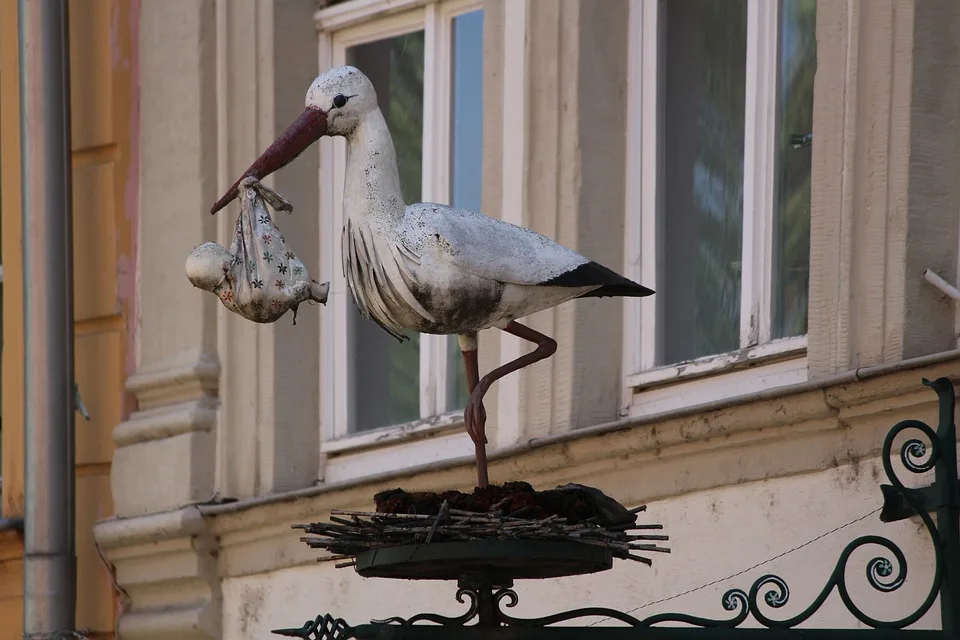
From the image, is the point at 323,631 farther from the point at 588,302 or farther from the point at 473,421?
the point at 588,302

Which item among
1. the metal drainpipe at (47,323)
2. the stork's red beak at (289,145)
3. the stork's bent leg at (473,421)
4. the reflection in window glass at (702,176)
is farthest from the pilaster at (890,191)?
the metal drainpipe at (47,323)

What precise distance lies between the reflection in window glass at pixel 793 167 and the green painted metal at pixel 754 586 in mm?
949

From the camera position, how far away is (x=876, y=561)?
5.82m

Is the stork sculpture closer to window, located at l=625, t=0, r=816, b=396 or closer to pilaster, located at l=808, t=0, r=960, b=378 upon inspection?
pilaster, located at l=808, t=0, r=960, b=378

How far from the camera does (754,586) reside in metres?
5.53

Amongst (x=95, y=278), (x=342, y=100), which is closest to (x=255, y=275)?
(x=342, y=100)

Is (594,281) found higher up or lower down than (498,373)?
higher up

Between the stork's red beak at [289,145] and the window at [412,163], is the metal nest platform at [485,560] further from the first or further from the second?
the window at [412,163]

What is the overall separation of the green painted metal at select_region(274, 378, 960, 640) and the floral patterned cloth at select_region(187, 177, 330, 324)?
0.60 meters

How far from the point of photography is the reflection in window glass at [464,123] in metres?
7.87

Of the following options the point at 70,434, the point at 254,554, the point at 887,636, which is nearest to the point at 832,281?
the point at 887,636

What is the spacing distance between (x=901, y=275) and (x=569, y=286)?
108cm

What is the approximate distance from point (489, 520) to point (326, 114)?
1057mm

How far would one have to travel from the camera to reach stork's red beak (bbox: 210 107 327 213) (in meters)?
5.49
